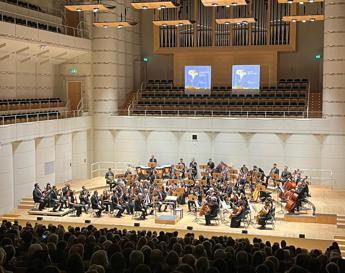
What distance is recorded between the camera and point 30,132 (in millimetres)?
19672

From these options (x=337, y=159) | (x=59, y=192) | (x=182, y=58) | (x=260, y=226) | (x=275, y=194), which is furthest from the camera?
(x=182, y=58)

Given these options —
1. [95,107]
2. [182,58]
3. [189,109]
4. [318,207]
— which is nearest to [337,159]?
[318,207]

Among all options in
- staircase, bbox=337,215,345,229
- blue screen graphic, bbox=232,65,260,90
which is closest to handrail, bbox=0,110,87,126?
blue screen graphic, bbox=232,65,260,90

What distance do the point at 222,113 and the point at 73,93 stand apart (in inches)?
281

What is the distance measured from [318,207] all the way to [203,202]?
4161 mm

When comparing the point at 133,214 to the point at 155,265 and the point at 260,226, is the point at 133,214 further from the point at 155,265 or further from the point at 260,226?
the point at 155,265

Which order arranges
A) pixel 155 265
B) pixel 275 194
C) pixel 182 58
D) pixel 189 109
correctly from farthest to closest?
pixel 182 58
pixel 189 109
pixel 275 194
pixel 155 265

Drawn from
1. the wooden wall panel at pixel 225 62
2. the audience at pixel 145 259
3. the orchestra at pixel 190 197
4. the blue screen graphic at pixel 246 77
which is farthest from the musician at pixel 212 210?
the wooden wall panel at pixel 225 62

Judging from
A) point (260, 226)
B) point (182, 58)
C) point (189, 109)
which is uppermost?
point (182, 58)

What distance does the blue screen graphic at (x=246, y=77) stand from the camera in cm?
2500

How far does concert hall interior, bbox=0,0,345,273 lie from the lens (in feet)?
55.2

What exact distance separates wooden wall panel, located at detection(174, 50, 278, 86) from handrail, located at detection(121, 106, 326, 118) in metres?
2.98

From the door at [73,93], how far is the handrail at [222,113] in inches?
A: 102

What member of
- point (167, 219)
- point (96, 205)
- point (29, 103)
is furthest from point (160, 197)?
point (29, 103)
